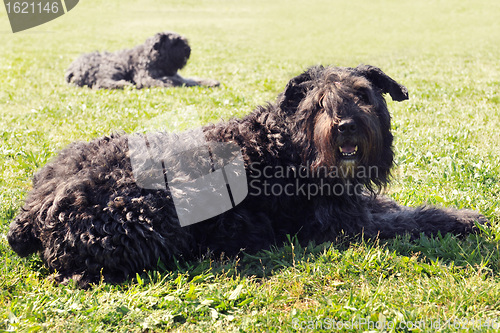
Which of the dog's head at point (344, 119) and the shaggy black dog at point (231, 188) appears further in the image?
the dog's head at point (344, 119)

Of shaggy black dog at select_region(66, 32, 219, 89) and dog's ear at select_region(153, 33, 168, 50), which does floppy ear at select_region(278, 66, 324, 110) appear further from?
dog's ear at select_region(153, 33, 168, 50)

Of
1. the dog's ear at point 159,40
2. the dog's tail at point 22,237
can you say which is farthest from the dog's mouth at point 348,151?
the dog's ear at point 159,40

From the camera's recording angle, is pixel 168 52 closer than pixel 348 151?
A: No

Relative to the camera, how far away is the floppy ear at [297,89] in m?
5.16

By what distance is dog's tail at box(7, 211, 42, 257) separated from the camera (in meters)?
4.49

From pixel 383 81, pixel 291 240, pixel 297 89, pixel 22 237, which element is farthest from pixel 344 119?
pixel 22 237

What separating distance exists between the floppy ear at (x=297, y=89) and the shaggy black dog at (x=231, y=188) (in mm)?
13

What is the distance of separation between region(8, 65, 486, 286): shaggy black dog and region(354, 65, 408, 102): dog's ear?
1 cm

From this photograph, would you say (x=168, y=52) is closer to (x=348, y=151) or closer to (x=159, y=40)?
(x=159, y=40)

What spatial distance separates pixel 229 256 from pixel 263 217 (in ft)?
1.89

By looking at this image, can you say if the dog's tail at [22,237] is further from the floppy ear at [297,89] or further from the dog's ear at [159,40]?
the dog's ear at [159,40]

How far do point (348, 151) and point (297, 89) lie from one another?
1.00m

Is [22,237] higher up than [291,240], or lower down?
higher up

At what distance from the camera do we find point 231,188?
4.85 metres
